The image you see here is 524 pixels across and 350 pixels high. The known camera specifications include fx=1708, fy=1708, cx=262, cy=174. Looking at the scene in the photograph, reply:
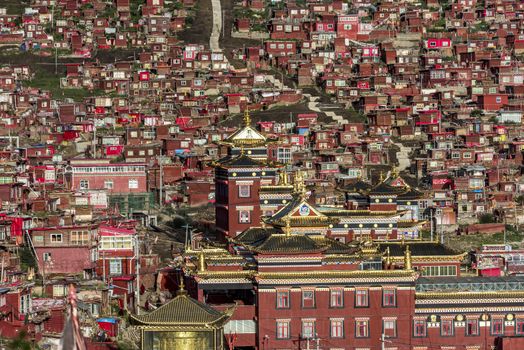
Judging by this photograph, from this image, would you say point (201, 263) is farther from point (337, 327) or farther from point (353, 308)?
point (353, 308)

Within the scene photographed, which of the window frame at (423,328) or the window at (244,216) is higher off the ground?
the window at (244,216)

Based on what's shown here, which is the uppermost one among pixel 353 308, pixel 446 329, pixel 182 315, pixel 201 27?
pixel 201 27

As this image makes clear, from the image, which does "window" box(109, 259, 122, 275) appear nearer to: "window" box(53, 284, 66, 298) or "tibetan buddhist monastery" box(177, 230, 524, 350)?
"window" box(53, 284, 66, 298)

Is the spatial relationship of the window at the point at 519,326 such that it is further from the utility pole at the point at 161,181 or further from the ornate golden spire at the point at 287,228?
the utility pole at the point at 161,181

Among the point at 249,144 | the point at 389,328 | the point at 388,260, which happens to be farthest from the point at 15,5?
the point at 389,328

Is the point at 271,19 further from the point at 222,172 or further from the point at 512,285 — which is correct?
the point at 512,285

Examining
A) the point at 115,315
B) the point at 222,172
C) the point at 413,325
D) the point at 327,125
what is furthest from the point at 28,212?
the point at 327,125

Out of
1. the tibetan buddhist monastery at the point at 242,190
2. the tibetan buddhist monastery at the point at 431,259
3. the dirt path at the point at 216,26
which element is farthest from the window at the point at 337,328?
the dirt path at the point at 216,26

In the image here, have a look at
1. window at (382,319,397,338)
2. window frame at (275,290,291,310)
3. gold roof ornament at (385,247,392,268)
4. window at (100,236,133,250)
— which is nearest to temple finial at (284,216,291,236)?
window frame at (275,290,291,310)
